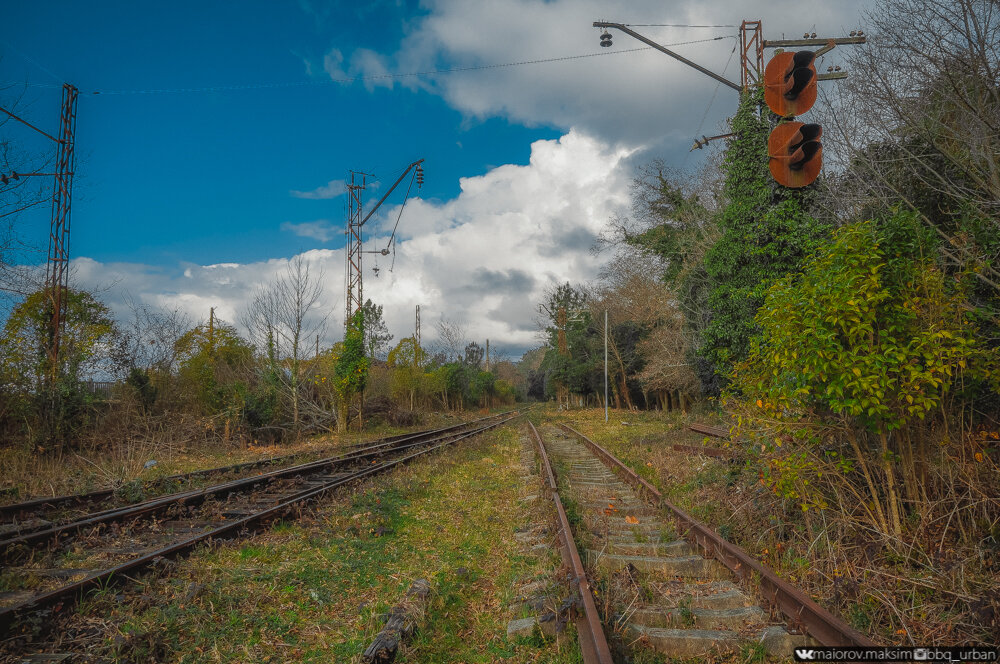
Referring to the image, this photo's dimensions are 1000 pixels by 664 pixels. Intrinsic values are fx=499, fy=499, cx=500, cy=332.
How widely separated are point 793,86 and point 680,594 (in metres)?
5.11

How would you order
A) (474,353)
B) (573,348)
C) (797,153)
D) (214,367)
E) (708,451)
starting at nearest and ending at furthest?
(797,153)
(708,451)
(214,367)
(573,348)
(474,353)

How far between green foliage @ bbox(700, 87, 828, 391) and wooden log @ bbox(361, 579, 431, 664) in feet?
25.1

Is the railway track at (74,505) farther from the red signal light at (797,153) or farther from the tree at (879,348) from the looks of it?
the red signal light at (797,153)

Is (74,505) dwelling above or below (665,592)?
below

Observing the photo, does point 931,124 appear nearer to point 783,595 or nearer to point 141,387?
point 783,595

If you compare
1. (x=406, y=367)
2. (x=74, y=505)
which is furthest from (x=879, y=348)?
(x=406, y=367)

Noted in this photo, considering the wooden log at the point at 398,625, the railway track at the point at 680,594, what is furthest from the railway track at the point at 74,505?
the railway track at the point at 680,594

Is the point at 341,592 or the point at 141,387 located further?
the point at 141,387

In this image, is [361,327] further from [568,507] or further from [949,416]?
[949,416]

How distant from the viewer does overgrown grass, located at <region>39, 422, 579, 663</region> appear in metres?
4.00

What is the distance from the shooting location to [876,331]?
14.1 feet

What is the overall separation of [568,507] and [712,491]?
2119 mm

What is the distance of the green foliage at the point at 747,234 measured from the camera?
10.6 metres

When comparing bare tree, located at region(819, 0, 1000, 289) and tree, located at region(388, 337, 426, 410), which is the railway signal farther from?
tree, located at region(388, 337, 426, 410)
